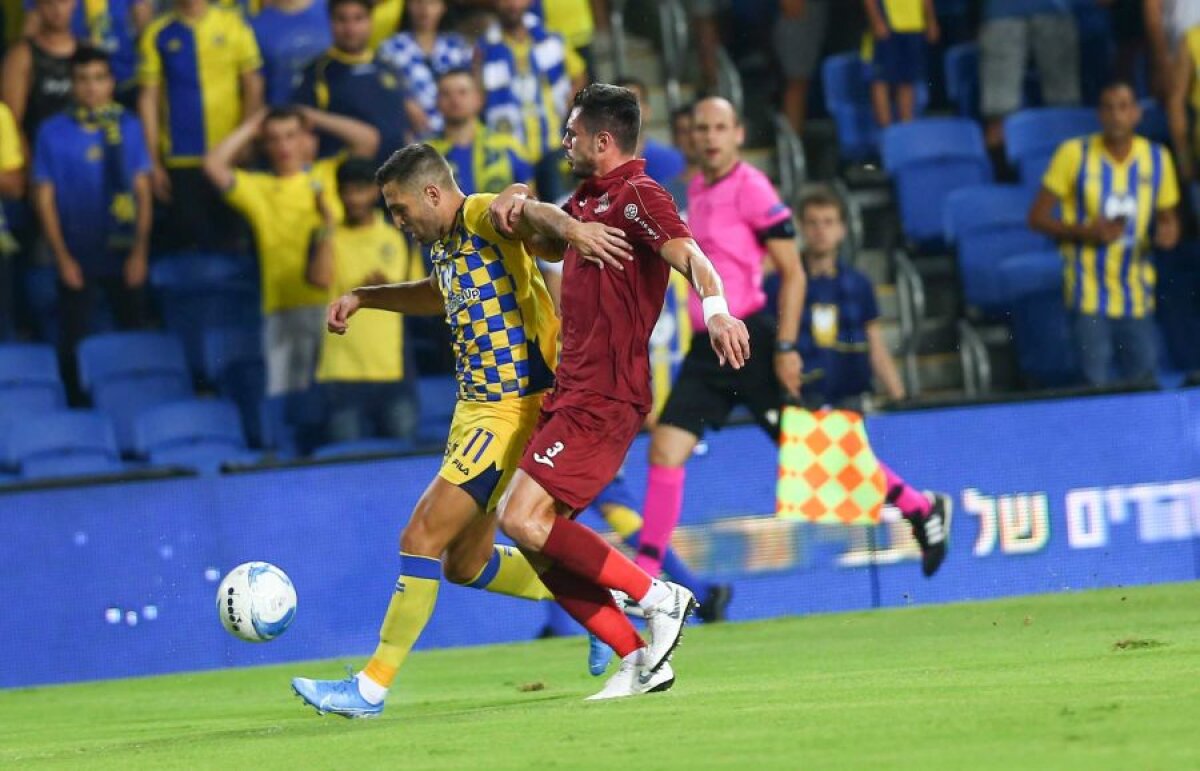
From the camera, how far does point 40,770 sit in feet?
20.9

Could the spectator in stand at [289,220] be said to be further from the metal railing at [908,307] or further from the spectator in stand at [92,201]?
the metal railing at [908,307]

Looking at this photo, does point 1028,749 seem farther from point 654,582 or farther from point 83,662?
point 83,662

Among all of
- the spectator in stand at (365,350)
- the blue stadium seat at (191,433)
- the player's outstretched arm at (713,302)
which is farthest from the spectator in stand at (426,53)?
the player's outstretched arm at (713,302)

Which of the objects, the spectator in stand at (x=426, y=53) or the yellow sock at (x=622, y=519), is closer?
the yellow sock at (x=622, y=519)

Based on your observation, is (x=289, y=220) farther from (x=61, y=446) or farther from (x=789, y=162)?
(x=789, y=162)

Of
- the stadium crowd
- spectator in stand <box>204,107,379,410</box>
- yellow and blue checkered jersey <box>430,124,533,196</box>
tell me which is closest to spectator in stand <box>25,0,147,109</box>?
the stadium crowd

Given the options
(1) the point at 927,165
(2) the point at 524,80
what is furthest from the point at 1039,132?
(2) the point at 524,80

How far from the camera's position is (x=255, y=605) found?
780cm

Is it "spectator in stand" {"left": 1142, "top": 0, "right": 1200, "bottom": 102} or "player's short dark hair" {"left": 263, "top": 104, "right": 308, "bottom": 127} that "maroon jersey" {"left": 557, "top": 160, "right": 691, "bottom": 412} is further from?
"spectator in stand" {"left": 1142, "top": 0, "right": 1200, "bottom": 102}

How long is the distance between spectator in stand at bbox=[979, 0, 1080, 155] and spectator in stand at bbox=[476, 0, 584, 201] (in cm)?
316

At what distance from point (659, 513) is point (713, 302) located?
4.18 meters

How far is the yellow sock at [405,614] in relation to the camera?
7.22m

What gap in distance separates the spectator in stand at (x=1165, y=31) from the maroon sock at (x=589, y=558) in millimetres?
8180

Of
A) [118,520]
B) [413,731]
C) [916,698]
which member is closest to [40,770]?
[413,731]
